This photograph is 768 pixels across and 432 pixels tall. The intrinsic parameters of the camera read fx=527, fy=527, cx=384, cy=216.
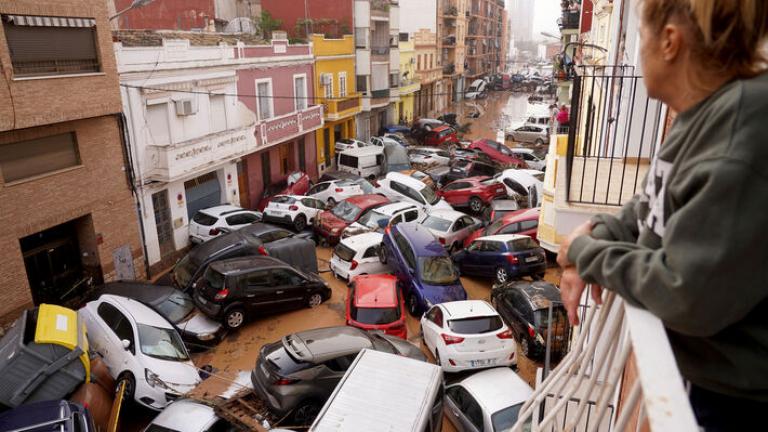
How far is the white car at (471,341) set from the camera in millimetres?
10031

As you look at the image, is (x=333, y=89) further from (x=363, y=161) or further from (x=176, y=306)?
(x=176, y=306)

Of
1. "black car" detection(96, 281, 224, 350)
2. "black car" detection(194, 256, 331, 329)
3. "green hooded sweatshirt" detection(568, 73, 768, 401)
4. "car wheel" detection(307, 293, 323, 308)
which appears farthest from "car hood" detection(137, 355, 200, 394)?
"green hooded sweatshirt" detection(568, 73, 768, 401)

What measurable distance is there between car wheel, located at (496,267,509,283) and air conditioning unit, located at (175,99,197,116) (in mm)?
11477

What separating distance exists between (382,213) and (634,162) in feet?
36.3

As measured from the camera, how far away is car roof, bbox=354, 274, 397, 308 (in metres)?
11.5

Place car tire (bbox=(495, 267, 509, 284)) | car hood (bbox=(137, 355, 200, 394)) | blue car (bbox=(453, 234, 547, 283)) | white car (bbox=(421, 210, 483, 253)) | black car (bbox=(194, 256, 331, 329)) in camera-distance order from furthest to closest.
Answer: white car (bbox=(421, 210, 483, 253)) < car tire (bbox=(495, 267, 509, 284)) < blue car (bbox=(453, 234, 547, 283)) < black car (bbox=(194, 256, 331, 329)) < car hood (bbox=(137, 355, 200, 394))

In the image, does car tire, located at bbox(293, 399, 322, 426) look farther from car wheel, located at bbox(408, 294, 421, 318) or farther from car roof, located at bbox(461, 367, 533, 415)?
car wheel, located at bbox(408, 294, 421, 318)

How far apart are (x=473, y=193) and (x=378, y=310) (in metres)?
10.6

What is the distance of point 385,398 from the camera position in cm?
657

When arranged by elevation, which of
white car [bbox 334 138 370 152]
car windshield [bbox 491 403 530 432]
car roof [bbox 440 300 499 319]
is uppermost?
white car [bbox 334 138 370 152]

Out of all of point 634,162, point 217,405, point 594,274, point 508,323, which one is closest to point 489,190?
point 508,323

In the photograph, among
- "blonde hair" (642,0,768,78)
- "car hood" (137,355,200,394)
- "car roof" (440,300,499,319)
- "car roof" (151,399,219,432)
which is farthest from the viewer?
"car roof" (440,300,499,319)

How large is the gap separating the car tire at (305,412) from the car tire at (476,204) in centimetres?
1371

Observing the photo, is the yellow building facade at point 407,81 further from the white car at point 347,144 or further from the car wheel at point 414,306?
the car wheel at point 414,306
